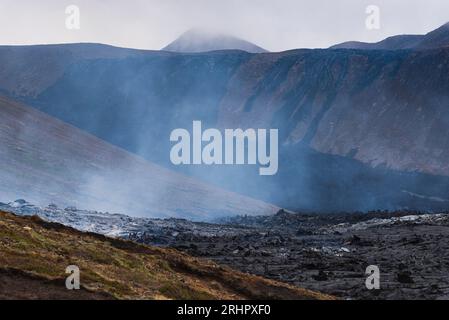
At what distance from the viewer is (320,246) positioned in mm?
40219

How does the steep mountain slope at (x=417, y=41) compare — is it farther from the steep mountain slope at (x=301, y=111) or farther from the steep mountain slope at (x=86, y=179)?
the steep mountain slope at (x=86, y=179)

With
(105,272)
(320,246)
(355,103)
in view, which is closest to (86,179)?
(320,246)

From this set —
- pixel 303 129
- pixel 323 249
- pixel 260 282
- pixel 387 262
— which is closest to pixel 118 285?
pixel 260 282

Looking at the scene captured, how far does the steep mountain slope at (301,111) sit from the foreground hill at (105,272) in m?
60.6

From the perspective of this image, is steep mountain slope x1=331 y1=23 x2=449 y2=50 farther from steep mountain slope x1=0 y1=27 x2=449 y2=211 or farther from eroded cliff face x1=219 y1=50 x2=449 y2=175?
steep mountain slope x1=0 y1=27 x2=449 y2=211

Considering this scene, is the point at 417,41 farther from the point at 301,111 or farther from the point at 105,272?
the point at 105,272

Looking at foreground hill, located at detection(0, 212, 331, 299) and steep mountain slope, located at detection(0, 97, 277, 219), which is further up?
steep mountain slope, located at detection(0, 97, 277, 219)

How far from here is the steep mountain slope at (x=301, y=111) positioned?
95062mm

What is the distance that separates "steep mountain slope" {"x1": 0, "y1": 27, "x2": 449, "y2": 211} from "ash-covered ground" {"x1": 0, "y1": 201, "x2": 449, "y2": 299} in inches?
1339

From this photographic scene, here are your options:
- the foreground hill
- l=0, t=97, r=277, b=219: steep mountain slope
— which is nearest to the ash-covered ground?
the foreground hill

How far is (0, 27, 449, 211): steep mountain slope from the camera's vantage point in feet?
312

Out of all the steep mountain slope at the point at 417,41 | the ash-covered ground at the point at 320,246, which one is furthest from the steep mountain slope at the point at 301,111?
the ash-covered ground at the point at 320,246

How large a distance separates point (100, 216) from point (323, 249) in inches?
590

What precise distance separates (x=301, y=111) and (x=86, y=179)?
216 ft
